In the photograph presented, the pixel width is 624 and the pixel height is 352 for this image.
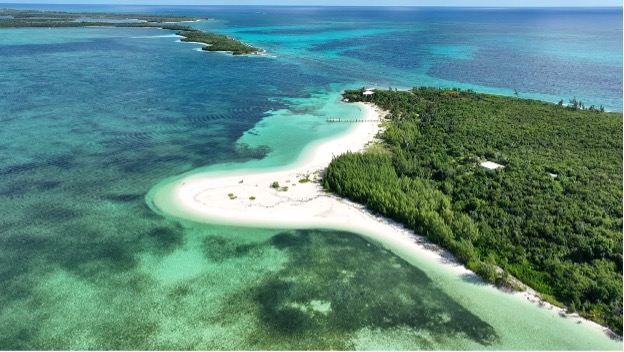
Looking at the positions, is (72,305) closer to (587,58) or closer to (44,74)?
(44,74)

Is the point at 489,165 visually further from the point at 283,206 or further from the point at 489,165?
the point at 283,206

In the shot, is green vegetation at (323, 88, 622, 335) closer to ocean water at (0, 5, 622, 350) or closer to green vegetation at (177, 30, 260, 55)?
ocean water at (0, 5, 622, 350)

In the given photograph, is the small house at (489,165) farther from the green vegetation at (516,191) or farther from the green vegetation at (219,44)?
the green vegetation at (219,44)

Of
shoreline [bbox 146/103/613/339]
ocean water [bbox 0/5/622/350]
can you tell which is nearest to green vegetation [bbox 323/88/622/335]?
shoreline [bbox 146/103/613/339]

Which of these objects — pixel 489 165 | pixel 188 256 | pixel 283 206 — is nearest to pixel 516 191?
pixel 489 165

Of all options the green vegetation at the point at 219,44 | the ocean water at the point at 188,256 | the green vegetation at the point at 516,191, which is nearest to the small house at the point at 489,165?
the green vegetation at the point at 516,191

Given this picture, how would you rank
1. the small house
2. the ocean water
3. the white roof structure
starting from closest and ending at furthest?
the ocean water
the small house
the white roof structure

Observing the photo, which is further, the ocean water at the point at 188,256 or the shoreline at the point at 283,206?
the shoreline at the point at 283,206

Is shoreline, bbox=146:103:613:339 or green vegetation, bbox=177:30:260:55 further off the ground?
green vegetation, bbox=177:30:260:55
